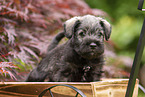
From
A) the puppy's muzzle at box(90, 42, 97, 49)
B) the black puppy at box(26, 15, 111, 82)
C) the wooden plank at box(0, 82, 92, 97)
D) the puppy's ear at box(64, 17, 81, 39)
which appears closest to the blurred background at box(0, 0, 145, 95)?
the wooden plank at box(0, 82, 92, 97)

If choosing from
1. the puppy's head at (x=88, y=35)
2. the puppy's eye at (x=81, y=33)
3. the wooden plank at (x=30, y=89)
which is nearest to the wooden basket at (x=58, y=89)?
the wooden plank at (x=30, y=89)

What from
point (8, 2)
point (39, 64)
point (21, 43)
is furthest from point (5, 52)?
point (8, 2)

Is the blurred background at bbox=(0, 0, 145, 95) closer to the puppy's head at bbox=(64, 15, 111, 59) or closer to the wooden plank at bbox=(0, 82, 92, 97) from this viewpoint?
the wooden plank at bbox=(0, 82, 92, 97)

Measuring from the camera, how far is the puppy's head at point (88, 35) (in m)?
1.53

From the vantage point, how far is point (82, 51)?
60.5 inches

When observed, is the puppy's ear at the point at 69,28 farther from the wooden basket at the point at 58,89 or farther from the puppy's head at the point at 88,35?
the wooden basket at the point at 58,89

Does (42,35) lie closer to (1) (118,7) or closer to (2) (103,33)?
(2) (103,33)

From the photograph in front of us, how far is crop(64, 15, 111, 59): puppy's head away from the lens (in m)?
1.53

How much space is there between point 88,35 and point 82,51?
0.50ft

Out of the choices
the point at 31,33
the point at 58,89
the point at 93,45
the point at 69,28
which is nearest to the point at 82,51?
the point at 93,45

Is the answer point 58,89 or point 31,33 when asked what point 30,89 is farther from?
point 31,33

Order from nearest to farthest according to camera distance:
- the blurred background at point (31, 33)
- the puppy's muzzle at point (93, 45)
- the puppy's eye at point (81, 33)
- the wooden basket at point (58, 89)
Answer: the wooden basket at point (58, 89) → the puppy's muzzle at point (93, 45) → the puppy's eye at point (81, 33) → the blurred background at point (31, 33)

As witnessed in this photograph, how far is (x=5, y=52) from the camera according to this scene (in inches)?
67.8

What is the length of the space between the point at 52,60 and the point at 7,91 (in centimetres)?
63
